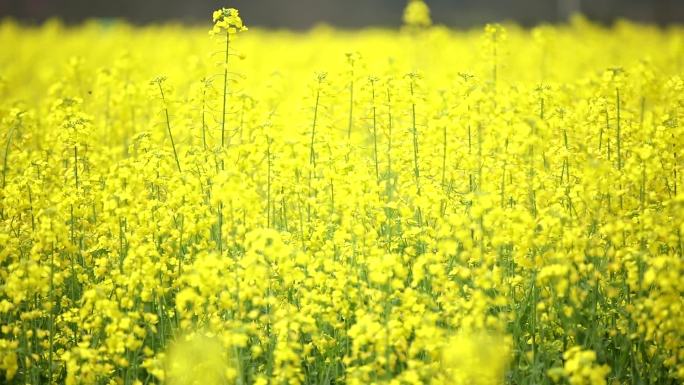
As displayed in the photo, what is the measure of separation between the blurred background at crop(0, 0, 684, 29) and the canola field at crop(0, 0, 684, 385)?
19.0m

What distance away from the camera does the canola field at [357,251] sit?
4.14m

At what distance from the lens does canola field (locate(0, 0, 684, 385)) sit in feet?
13.6

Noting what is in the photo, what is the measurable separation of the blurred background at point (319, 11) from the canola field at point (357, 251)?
62.5 ft

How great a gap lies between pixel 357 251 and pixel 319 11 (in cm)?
2339

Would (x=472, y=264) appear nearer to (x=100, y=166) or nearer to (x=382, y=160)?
(x=382, y=160)

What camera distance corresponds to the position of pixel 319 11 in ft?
89.8

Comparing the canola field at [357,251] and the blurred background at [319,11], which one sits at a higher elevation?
the blurred background at [319,11]

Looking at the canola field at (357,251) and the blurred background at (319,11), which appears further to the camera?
the blurred background at (319,11)

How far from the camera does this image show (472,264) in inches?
212

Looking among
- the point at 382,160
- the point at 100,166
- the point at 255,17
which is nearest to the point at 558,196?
the point at 382,160

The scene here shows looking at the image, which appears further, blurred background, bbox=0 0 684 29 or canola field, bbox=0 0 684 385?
blurred background, bbox=0 0 684 29

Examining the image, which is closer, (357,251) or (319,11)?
(357,251)

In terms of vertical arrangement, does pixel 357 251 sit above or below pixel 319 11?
below

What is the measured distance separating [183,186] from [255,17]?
912 inches
